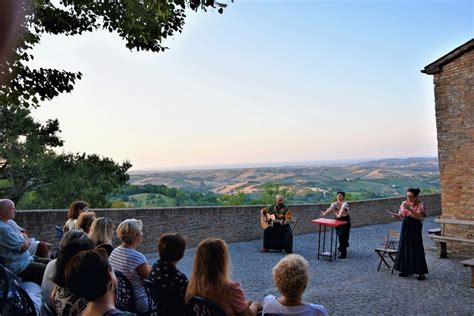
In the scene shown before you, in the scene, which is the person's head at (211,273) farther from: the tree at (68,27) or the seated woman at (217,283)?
the tree at (68,27)

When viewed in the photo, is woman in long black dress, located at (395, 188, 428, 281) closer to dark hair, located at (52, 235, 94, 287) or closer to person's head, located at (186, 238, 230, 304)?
person's head, located at (186, 238, 230, 304)

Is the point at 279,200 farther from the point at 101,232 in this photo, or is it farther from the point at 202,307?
the point at 202,307

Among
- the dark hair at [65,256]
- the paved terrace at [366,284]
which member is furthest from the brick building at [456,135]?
the dark hair at [65,256]

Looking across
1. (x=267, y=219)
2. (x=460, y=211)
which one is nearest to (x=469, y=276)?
(x=460, y=211)

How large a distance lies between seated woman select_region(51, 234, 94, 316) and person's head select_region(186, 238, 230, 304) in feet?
2.65

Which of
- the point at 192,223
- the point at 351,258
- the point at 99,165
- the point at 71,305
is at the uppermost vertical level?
the point at 99,165

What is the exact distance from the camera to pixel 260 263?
10039 millimetres

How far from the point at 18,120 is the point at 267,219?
30.1ft

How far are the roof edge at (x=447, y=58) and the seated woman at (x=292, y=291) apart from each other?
9.10 meters

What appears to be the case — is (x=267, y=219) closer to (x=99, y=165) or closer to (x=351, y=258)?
(x=351, y=258)

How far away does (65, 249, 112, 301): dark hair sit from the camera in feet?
8.16

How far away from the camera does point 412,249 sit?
820cm

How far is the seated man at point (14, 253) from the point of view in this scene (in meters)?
4.95

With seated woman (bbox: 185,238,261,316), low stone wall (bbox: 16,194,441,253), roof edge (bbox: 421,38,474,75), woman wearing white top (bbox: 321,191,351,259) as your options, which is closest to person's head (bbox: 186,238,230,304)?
seated woman (bbox: 185,238,261,316)
